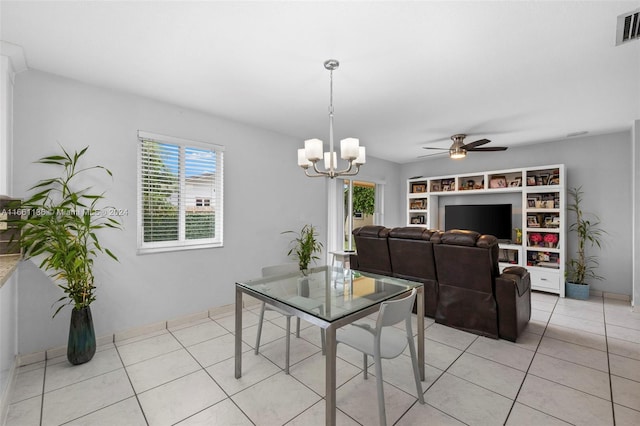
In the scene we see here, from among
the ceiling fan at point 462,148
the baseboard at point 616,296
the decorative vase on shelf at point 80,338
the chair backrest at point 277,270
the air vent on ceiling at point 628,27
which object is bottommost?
the baseboard at point 616,296

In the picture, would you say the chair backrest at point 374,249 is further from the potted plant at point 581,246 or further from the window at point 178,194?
the potted plant at point 581,246

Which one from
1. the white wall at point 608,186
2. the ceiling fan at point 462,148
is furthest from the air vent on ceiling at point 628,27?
the white wall at point 608,186

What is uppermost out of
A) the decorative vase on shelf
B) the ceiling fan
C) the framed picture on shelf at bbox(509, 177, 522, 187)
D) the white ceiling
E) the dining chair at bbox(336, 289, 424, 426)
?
the white ceiling

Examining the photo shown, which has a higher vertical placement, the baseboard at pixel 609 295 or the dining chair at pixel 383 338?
the dining chair at pixel 383 338

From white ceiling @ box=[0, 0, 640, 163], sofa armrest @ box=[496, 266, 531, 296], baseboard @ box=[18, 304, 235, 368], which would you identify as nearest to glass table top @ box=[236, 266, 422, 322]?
sofa armrest @ box=[496, 266, 531, 296]

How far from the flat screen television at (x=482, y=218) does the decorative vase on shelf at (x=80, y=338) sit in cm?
588

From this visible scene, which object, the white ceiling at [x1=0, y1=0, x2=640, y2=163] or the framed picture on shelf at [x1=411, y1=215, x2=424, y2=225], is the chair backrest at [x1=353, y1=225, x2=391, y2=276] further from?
the framed picture on shelf at [x1=411, y1=215, x2=424, y2=225]

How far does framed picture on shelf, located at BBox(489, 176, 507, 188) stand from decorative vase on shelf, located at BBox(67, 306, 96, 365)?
20.5ft

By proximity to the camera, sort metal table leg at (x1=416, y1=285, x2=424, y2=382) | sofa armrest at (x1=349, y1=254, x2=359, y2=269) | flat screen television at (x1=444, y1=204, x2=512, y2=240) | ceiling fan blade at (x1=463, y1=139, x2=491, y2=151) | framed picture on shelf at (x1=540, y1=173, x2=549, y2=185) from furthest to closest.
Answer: flat screen television at (x1=444, y1=204, x2=512, y2=240)
framed picture on shelf at (x1=540, y1=173, x2=549, y2=185)
sofa armrest at (x1=349, y1=254, x2=359, y2=269)
ceiling fan blade at (x1=463, y1=139, x2=491, y2=151)
metal table leg at (x1=416, y1=285, x2=424, y2=382)

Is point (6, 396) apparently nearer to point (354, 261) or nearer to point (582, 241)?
point (354, 261)

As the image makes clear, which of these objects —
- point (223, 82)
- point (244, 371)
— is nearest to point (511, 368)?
point (244, 371)

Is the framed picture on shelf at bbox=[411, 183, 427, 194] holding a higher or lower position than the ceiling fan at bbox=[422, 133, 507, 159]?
lower

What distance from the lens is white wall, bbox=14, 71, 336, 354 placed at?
2.42 metres

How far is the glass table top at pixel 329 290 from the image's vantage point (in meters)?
1.70
